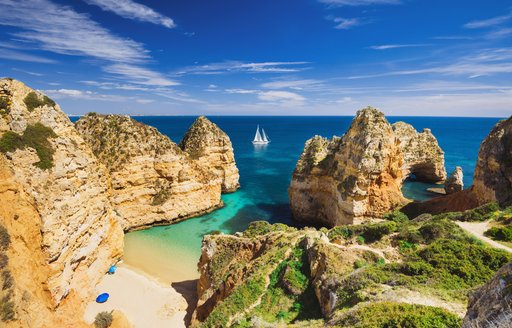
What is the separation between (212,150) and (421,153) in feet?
111

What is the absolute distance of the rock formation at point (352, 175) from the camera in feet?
84.6

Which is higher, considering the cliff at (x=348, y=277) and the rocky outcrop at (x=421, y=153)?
the rocky outcrop at (x=421, y=153)

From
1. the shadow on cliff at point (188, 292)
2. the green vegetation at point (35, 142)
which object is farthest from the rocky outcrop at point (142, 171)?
the green vegetation at point (35, 142)

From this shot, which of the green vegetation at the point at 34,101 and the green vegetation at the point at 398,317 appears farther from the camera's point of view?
the green vegetation at the point at 34,101

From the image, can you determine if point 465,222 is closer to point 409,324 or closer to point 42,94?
point 409,324

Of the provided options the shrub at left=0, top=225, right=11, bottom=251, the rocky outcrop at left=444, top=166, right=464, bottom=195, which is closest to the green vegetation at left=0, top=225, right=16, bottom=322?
the shrub at left=0, top=225, right=11, bottom=251

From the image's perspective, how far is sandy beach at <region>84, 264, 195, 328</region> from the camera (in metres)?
18.8

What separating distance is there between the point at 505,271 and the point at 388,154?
72.9ft

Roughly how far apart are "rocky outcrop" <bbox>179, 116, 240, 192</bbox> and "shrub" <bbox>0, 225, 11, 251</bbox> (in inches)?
1137

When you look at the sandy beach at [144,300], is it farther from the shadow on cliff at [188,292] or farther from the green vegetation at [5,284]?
the green vegetation at [5,284]

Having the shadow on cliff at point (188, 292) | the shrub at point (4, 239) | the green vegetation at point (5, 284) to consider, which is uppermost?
the shrub at point (4, 239)

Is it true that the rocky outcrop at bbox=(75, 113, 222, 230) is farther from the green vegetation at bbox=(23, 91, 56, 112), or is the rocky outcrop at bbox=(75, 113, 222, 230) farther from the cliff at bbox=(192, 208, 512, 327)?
the cliff at bbox=(192, 208, 512, 327)

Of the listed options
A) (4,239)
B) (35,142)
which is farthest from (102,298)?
(35,142)

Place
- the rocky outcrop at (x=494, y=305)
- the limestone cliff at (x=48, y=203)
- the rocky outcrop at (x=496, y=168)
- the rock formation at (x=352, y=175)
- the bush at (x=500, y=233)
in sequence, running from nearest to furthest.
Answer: the rocky outcrop at (x=494, y=305) < the limestone cliff at (x=48, y=203) < the bush at (x=500, y=233) < the rocky outcrop at (x=496, y=168) < the rock formation at (x=352, y=175)
